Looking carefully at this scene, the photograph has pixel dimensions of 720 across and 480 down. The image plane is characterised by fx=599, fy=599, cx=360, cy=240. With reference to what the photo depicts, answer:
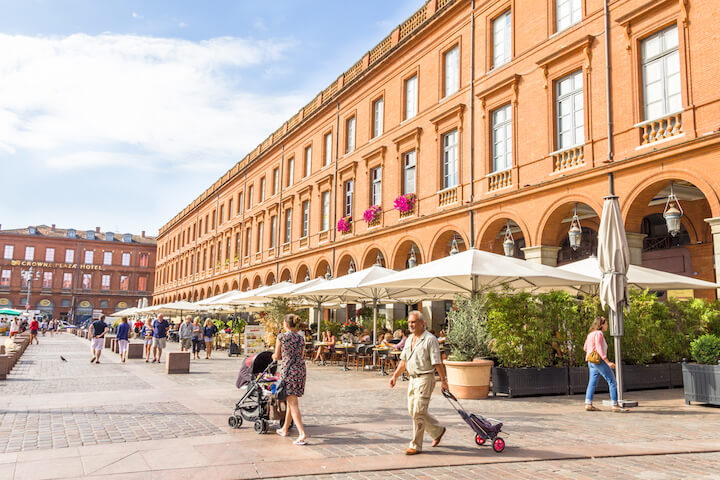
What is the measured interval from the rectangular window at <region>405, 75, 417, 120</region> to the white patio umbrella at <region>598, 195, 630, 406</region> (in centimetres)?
1427

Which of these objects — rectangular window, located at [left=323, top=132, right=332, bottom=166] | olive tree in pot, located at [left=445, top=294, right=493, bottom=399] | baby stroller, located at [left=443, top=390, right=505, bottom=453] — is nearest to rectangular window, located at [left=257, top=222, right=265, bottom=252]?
rectangular window, located at [left=323, top=132, right=332, bottom=166]

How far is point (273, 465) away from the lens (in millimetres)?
5840

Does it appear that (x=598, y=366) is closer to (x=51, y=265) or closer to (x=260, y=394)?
(x=260, y=394)

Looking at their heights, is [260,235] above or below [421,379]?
above

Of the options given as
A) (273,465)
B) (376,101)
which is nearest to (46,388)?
(273,465)

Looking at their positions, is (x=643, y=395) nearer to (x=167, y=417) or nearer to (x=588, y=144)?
(x=588, y=144)

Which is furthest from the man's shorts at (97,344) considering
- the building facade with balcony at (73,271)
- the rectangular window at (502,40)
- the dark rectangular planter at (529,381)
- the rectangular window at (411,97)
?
the building facade with balcony at (73,271)

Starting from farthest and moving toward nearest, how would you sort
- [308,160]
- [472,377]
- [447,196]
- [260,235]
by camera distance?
[260,235] → [308,160] → [447,196] → [472,377]

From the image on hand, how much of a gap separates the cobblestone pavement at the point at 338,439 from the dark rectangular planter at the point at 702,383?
180 millimetres

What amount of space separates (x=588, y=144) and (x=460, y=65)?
6.97 meters

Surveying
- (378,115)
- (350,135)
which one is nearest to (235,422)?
(378,115)

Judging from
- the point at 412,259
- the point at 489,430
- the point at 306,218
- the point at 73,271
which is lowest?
the point at 489,430

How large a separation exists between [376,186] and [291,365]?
19147 mm

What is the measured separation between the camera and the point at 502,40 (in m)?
19.4
